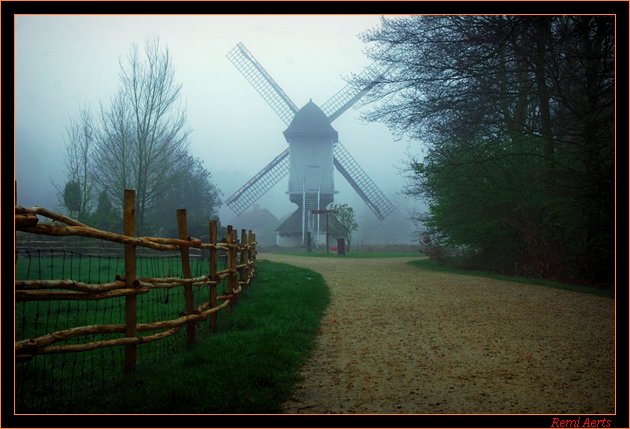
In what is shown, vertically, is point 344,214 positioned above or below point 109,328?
above

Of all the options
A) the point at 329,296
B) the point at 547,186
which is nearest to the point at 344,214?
the point at 547,186

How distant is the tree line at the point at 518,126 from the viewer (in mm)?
9617

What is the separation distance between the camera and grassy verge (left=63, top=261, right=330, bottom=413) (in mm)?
3229

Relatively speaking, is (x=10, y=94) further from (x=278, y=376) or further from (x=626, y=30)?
(x=626, y=30)

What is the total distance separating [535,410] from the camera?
3.34 meters

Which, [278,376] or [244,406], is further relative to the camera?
[278,376]

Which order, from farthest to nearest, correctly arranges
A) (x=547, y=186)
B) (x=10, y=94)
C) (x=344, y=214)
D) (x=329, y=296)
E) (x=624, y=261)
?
1. (x=344, y=214)
2. (x=547, y=186)
3. (x=329, y=296)
4. (x=624, y=261)
5. (x=10, y=94)

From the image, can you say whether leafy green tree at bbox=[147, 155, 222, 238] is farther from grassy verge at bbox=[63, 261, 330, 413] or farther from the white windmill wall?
grassy verge at bbox=[63, 261, 330, 413]

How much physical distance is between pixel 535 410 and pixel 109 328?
3.41 metres

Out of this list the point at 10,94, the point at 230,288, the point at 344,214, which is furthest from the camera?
the point at 344,214
